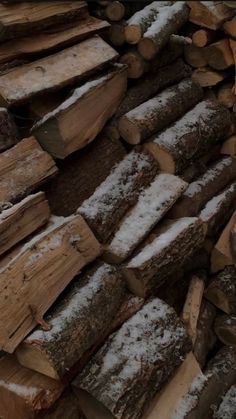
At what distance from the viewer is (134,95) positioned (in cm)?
342

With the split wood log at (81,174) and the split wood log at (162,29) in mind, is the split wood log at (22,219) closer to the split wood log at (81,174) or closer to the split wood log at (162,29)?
the split wood log at (81,174)

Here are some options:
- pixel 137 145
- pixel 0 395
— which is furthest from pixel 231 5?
pixel 0 395

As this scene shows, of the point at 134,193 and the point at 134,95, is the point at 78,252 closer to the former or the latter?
the point at 134,193

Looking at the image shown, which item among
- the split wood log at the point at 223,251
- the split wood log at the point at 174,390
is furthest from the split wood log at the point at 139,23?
the split wood log at the point at 174,390

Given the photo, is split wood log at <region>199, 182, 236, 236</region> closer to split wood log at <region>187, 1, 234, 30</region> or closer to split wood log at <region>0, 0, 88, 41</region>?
split wood log at <region>187, 1, 234, 30</region>

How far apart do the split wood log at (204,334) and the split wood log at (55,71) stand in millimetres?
1444

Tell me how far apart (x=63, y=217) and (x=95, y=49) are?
108 centimetres

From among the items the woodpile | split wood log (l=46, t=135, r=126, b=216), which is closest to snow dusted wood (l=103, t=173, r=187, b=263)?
the woodpile

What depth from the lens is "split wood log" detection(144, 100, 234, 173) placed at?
3.25 m

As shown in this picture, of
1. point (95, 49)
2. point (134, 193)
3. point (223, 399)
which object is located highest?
point (95, 49)

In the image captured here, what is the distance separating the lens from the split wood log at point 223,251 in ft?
10.9

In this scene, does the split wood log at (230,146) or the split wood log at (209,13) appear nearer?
the split wood log at (209,13)

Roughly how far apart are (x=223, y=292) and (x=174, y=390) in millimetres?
688

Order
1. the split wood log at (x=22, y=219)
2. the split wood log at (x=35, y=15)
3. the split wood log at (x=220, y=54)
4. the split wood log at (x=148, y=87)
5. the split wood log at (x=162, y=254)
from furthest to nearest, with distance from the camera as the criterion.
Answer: the split wood log at (x=220, y=54), the split wood log at (x=148, y=87), the split wood log at (x=35, y=15), the split wood log at (x=162, y=254), the split wood log at (x=22, y=219)
